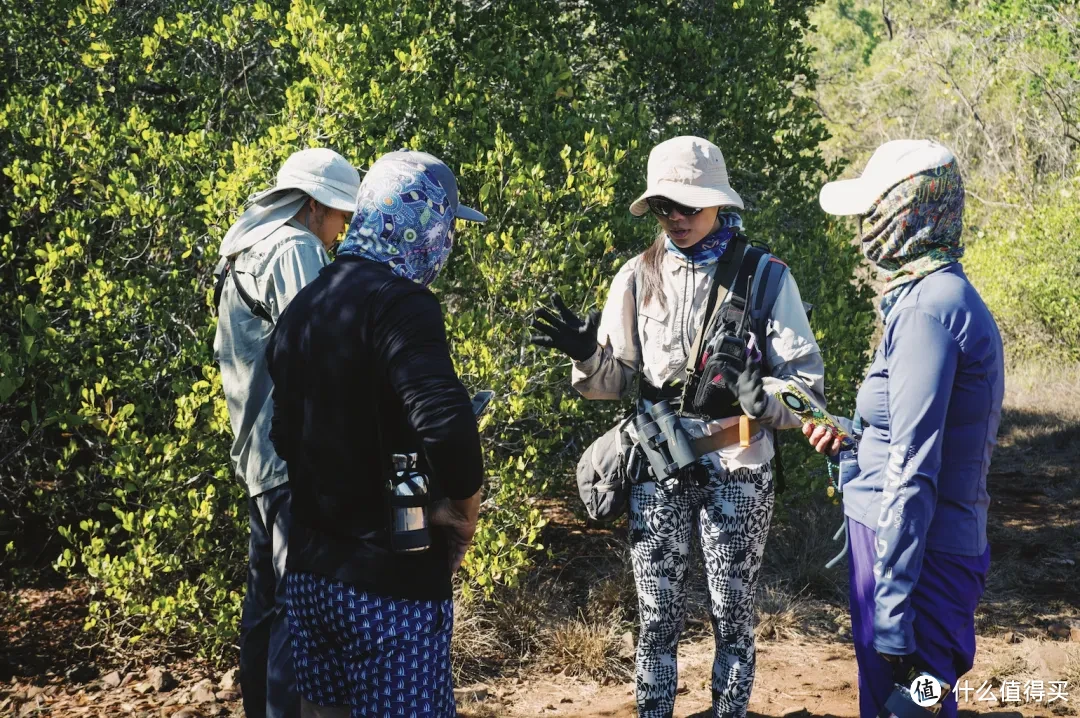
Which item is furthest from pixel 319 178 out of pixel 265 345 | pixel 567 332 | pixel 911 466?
pixel 911 466

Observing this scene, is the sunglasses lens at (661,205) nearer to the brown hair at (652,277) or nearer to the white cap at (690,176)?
the white cap at (690,176)

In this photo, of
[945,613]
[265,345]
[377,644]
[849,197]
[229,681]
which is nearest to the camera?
[377,644]

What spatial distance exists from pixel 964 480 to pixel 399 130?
342cm

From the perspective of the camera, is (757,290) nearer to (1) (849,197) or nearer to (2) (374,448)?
(1) (849,197)

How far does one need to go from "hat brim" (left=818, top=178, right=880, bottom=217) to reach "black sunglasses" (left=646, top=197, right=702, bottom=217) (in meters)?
0.48

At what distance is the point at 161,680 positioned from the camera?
4.39 m

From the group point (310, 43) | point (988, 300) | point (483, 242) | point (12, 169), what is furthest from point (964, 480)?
point (988, 300)

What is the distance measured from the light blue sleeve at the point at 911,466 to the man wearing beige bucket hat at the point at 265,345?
5.38ft

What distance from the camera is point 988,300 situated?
36.0ft

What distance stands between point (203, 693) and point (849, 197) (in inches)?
127

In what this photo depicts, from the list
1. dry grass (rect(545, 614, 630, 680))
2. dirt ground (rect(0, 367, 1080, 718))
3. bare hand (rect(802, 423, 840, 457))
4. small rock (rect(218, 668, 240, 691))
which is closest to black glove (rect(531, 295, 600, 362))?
bare hand (rect(802, 423, 840, 457))

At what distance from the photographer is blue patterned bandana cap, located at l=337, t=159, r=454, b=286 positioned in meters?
2.27

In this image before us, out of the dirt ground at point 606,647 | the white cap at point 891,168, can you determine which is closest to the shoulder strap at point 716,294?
the white cap at point 891,168

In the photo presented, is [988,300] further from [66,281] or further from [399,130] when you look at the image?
[66,281]
